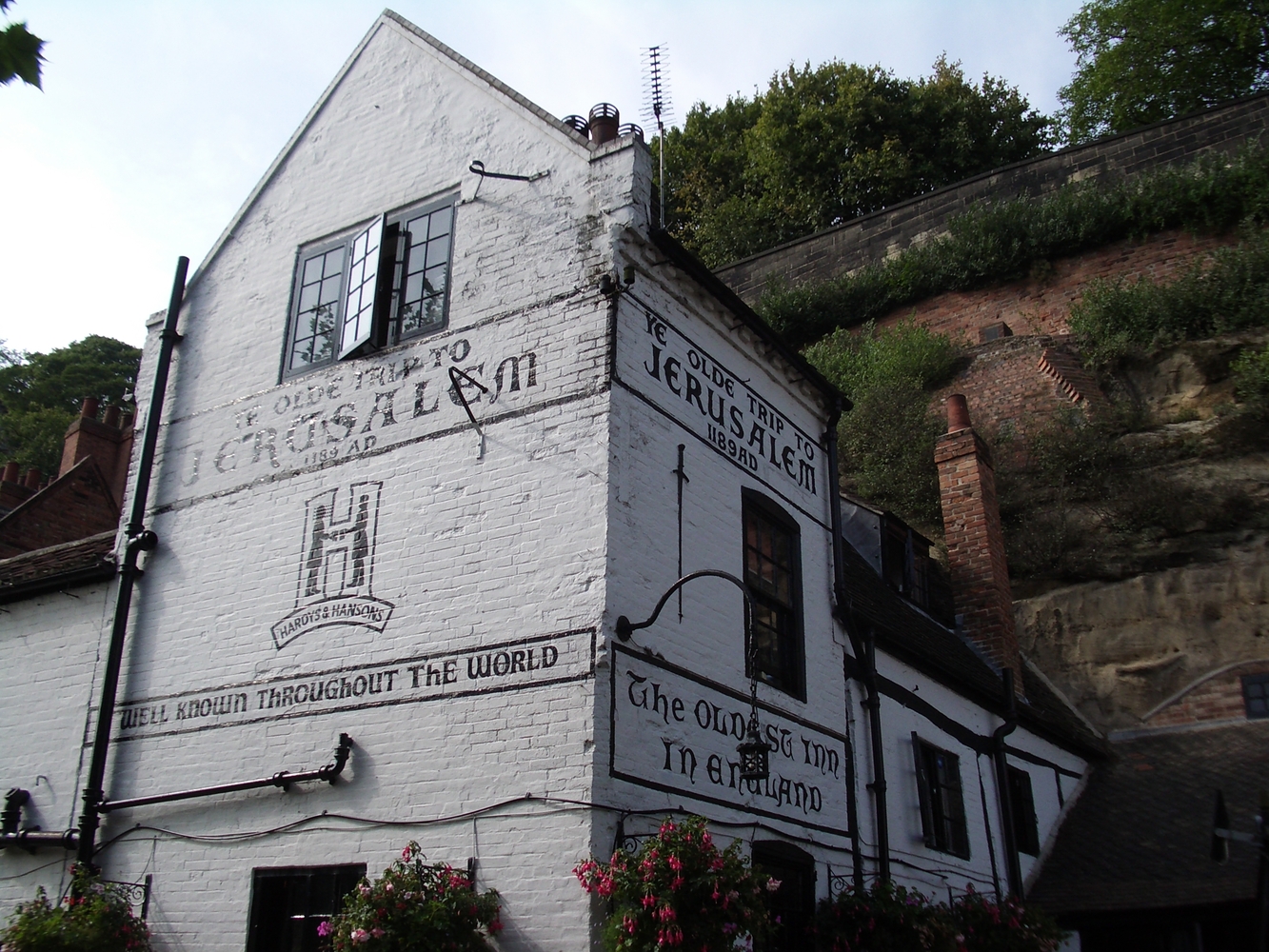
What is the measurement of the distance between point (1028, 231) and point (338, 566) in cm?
2023

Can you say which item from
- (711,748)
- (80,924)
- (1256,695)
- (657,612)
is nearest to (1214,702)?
(1256,695)

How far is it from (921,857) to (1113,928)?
2.82 m

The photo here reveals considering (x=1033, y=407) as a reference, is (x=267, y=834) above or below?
below

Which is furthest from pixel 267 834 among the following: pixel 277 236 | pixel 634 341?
pixel 277 236

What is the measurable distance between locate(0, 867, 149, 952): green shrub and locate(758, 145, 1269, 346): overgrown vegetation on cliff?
68.3 ft

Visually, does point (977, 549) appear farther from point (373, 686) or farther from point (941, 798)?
point (373, 686)

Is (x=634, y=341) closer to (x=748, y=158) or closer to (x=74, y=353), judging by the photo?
(x=748, y=158)

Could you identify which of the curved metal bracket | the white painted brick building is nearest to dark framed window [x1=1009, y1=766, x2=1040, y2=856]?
the white painted brick building

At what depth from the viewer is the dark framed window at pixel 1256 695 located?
1505 cm

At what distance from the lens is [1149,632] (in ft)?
53.2

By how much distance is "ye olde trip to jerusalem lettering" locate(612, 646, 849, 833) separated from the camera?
25.0ft

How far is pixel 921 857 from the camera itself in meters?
10.7

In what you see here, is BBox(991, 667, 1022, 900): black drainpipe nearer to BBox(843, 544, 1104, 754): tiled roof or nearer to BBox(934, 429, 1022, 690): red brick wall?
BBox(843, 544, 1104, 754): tiled roof

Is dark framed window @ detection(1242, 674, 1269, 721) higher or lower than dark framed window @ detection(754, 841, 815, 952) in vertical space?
higher
